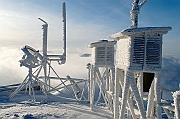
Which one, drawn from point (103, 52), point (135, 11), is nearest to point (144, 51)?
point (135, 11)

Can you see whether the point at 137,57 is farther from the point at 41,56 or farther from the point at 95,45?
the point at 41,56

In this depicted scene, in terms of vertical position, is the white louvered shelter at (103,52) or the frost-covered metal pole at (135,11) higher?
the frost-covered metal pole at (135,11)

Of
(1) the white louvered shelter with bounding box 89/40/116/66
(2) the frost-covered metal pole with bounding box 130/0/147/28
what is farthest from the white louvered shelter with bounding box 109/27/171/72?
(1) the white louvered shelter with bounding box 89/40/116/66

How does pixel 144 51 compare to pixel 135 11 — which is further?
pixel 135 11

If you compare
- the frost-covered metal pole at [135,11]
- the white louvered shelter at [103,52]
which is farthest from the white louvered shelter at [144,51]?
the white louvered shelter at [103,52]

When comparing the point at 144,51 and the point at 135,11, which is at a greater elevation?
the point at 135,11

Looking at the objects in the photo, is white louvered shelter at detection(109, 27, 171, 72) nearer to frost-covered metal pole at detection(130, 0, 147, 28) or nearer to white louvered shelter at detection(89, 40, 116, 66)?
frost-covered metal pole at detection(130, 0, 147, 28)

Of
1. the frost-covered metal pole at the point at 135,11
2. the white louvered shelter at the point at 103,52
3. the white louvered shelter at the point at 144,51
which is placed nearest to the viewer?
the white louvered shelter at the point at 144,51

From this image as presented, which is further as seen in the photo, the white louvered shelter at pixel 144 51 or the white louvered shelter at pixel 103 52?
the white louvered shelter at pixel 103 52

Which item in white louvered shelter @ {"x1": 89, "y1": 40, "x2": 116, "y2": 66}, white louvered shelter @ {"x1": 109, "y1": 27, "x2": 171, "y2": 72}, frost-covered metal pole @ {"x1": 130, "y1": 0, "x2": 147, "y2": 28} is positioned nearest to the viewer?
white louvered shelter @ {"x1": 109, "y1": 27, "x2": 171, "y2": 72}

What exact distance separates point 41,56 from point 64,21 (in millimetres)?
5670

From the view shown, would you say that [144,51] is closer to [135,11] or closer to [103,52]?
[135,11]

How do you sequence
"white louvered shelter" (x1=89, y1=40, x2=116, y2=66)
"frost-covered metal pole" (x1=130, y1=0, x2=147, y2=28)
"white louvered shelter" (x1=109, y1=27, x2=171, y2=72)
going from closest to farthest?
"white louvered shelter" (x1=109, y1=27, x2=171, y2=72)
"frost-covered metal pole" (x1=130, y1=0, x2=147, y2=28)
"white louvered shelter" (x1=89, y1=40, x2=116, y2=66)

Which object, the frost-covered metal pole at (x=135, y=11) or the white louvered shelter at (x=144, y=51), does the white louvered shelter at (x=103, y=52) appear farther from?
the white louvered shelter at (x=144, y=51)
